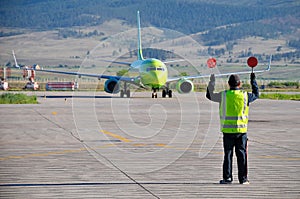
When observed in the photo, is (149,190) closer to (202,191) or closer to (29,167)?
(202,191)

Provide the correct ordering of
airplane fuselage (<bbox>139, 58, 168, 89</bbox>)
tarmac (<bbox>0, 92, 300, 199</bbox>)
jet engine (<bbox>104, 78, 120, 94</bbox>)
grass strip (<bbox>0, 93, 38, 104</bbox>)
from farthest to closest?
jet engine (<bbox>104, 78, 120, 94</bbox>) < airplane fuselage (<bbox>139, 58, 168, 89</bbox>) < grass strip (<bbox>0, 93, 38, 104</bbox>) < tarmac (<bbox>0, 92, 300, 199</bbox>)

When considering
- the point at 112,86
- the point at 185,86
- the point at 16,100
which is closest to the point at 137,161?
the point at 16,100

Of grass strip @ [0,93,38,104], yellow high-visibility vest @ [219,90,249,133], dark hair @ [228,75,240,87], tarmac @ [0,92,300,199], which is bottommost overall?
tarmac @ [0,92,300,199]

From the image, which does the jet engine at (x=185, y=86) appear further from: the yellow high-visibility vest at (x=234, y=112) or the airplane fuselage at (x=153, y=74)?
the yellow high-visibility vest at (x=234, y=112)

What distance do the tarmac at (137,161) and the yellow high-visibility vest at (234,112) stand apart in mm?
892

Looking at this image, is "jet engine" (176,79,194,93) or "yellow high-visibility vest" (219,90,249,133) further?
"jet engine" (176,79,194,93)

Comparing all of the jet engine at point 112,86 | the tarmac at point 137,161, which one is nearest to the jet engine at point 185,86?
the jet engine at point 112,86

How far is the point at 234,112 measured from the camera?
12898 mm

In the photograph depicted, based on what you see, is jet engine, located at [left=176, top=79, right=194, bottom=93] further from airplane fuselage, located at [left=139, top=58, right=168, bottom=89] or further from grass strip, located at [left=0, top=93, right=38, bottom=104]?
grass strip, located at [left=0, top=93, right=38, bottom=104]

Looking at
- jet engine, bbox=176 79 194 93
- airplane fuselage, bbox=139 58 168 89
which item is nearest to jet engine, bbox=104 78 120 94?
airplane fuselage, bbox=139 58 168 89

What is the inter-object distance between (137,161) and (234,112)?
326 centimetres

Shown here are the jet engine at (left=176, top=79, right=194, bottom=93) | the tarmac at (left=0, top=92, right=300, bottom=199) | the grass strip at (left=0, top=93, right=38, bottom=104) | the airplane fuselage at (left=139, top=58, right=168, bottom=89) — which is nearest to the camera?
the tarmac at (left=0, top=92, right=300, bottom=199)

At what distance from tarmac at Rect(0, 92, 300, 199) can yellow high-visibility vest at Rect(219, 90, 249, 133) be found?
892 mm

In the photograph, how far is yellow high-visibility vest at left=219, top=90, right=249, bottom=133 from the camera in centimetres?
1282
